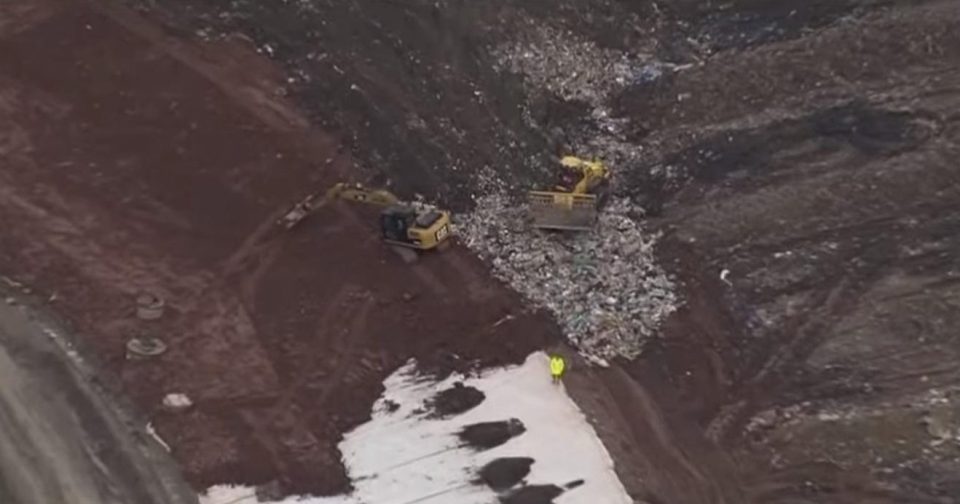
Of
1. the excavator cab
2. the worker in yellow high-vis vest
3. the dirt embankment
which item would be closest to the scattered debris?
the excavator cab

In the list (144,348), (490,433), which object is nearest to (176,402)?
(144,348)

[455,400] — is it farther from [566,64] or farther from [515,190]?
[566,64]

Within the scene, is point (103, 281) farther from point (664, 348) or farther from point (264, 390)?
point (664, 348)

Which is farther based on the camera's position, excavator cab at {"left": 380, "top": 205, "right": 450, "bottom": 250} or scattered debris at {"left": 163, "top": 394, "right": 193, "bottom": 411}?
excavator cab at {"left": 380, "top": 205, "right": 450, "bottom": 250}

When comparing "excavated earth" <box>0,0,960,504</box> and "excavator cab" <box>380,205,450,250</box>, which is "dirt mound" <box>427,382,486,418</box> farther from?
"excavator cab" <box>380,205,450,250</box>

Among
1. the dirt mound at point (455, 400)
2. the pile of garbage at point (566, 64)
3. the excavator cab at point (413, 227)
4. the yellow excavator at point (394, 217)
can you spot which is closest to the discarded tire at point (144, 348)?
the yellow excavator at point (394, 217)
